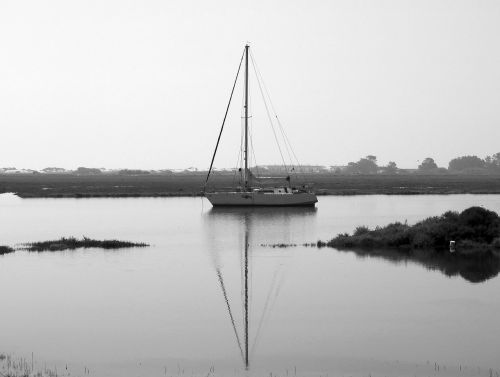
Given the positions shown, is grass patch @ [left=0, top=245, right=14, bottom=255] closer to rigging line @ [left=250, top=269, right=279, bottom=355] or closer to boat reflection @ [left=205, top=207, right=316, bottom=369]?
boat reflection @ [left=205, top=207, right=316, bottom=369]

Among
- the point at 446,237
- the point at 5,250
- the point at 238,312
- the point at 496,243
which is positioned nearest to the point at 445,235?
the point at 446,237

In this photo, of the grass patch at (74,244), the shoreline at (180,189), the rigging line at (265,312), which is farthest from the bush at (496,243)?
the shoreline at (180,189)

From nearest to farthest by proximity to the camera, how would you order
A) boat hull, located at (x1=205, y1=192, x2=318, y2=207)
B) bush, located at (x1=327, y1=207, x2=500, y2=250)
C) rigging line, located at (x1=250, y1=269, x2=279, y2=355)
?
rigging line, located at (x1=250, y1=269, x2=279, y2=355) < bush, located at (x1=327, y1=207, x2=500, y2=250) < boat hull, located at (x1=205, y1=192, x2=318, y2=207)

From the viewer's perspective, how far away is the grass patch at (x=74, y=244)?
35000 millimetres

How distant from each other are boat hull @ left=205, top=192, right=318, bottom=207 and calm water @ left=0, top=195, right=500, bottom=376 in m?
26.4

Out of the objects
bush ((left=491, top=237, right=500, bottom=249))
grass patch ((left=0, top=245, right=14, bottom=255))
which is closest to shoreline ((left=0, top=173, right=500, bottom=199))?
grass patch ((left=0, top=245, right=14, bottom=255))

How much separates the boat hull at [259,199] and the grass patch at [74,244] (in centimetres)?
2887

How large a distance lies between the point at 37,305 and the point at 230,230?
2433cm

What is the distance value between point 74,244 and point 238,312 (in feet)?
56.4

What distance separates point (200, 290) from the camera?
24156 millimetres

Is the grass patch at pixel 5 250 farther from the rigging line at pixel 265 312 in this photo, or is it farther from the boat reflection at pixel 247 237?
the rigging line at pixel 265 312

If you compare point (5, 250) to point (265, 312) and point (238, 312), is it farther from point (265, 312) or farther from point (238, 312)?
point (265, 312)

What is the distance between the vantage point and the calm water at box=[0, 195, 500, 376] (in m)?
15.8

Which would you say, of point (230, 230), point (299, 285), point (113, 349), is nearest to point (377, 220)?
point (230, 230)
